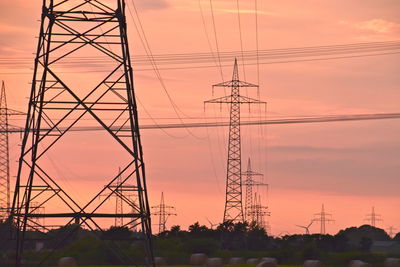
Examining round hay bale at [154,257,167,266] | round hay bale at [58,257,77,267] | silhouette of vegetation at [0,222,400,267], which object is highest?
silhouette of vegetation at [0,222,400,267]

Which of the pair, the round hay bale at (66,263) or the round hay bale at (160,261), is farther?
the round hay bale at (160,261)

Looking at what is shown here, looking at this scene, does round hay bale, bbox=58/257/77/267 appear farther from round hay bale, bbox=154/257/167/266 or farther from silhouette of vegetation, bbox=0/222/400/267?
round hay bale, bbox=154/257/167/266

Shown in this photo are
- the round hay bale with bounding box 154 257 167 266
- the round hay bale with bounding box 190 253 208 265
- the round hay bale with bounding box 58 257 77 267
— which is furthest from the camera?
the round hay bale with bounding box 190 253 208 265

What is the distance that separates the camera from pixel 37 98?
53469 mm

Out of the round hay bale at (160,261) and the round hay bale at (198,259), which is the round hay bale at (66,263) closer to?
the round hay bale at (160,261)

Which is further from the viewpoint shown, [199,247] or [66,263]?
[199,247]

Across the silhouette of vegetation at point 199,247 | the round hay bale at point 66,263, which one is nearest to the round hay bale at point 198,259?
the silhouette of vegetation at point 199,247

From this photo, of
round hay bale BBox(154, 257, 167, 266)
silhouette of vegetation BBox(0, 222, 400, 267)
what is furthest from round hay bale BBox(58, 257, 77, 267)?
round hay bale BBox(154, 257, 167, 266)

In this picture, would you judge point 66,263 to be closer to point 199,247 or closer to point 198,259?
point 198,259

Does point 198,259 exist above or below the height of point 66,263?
above

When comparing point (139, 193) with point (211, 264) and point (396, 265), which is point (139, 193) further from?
point (396, 265)

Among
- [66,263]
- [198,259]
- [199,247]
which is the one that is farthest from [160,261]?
[199,247]

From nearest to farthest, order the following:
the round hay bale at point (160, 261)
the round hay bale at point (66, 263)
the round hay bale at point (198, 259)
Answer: the round hay bale at point (66, 263), the round hay bale at point (160, 261), the round hay bale at point (198, 259)

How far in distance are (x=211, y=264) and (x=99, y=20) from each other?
5782 centimetres
